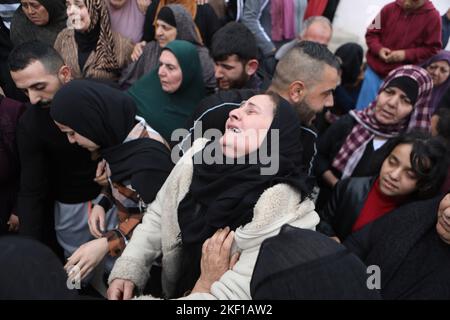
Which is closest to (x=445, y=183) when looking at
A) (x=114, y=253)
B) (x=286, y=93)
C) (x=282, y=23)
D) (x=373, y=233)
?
(x=373, y=233)

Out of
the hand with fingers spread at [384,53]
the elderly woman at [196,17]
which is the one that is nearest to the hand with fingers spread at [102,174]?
the elderly woman at [196,17]

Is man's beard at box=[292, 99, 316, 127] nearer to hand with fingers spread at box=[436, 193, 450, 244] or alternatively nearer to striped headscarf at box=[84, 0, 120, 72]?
hand with fingers spread at box=[436, 193, 450, 244]

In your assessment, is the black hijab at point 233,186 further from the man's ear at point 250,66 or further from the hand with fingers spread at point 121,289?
the man's ear at point 250,66

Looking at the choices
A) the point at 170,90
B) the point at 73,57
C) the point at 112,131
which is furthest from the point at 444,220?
the point at 73,57

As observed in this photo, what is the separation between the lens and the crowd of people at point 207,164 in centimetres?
107

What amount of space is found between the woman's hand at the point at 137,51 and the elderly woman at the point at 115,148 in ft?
4.32

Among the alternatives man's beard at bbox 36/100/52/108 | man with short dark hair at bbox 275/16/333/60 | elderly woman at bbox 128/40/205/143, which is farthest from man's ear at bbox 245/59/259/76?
man's beard at bbox 36/100/52/108

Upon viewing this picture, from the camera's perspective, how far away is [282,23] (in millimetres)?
3574

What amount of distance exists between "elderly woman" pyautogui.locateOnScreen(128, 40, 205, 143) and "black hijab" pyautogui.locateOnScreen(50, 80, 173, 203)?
28.5 inches

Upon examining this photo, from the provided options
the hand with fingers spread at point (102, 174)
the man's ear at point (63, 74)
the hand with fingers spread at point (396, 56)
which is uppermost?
the hand with fingers spread at point (396, 56)

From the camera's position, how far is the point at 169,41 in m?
2.71
